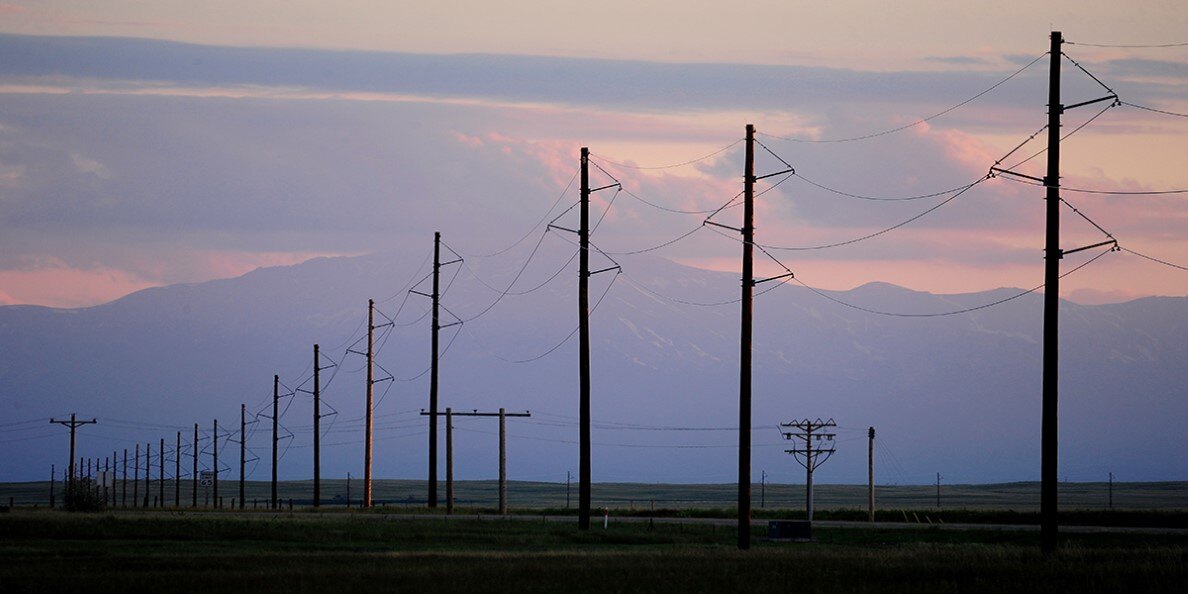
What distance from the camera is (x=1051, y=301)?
1746 inches

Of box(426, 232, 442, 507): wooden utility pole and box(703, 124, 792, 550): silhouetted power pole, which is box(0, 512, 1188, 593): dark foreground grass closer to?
box(703, 124, 792, 550): silhouetted power pole

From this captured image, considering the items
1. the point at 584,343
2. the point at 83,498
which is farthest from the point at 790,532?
the point at 83,498

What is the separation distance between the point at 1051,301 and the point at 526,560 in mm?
16721

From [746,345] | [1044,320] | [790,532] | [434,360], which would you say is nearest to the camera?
[1044,320]

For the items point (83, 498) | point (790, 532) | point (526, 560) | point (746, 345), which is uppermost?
point (746, 345)

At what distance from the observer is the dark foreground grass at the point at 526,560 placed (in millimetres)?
36344

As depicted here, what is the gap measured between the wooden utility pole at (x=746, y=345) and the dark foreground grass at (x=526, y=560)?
145 cm

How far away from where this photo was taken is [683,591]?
115 ft

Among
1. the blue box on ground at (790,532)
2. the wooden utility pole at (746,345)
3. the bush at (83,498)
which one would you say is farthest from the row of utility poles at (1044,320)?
the bush at (83,498)

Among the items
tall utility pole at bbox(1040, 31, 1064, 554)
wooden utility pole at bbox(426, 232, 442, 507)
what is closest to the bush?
wooden utility pole at bbox(426, 232, 442, 507)

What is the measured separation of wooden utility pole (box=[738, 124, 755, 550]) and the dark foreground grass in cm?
145

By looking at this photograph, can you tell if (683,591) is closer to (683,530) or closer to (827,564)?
(827,564)

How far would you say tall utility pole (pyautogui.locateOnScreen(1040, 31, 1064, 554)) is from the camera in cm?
4397

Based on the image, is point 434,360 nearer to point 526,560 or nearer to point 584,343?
point 584,343
